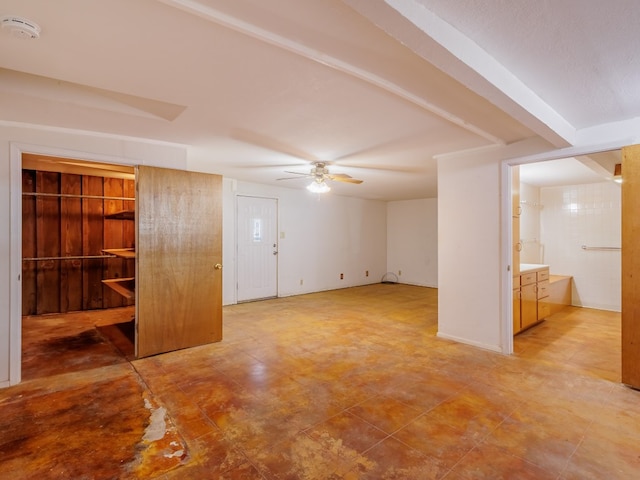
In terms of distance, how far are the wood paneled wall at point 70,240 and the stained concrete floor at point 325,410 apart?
155 centimetres

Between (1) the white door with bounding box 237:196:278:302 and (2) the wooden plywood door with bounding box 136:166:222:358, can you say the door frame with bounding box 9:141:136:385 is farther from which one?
(1) the white door with bounding box 237:196:278:302

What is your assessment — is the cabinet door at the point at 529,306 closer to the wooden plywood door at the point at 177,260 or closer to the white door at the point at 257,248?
the wooden plywood door at the point at 177,260

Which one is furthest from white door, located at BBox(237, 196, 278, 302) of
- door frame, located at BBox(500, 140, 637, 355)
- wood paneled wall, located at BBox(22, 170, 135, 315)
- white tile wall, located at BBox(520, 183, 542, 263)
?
white tile wall, located at BBox(520, 183, 542, 263)

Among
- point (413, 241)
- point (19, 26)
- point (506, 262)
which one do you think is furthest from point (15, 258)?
point (413, 241)

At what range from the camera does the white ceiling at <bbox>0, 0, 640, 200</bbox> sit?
4.72 ft

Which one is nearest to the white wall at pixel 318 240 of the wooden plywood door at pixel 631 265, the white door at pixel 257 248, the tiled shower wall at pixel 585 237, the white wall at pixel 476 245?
the white door at pixel 257 248

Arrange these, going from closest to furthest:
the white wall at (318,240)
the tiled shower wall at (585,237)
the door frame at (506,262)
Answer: the door frame at (506,262) → the tiled shower wall at (585,237) → the white wall at (318,240)

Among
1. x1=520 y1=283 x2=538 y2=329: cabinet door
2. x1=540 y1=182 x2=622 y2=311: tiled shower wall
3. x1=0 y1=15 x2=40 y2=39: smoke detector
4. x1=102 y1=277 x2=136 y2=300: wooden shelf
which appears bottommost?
x1=520 y1=283 x2=538 y2=329: cabinet door

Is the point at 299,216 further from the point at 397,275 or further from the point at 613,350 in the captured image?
the point at 613,350

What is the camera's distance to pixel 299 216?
697cm

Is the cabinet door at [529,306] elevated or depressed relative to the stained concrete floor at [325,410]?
elevated

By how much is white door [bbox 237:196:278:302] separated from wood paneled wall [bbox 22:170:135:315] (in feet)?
6.62

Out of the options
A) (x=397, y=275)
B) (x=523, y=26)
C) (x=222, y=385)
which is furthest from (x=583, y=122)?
(x=397, y=275)

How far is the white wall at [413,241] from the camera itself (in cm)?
798
